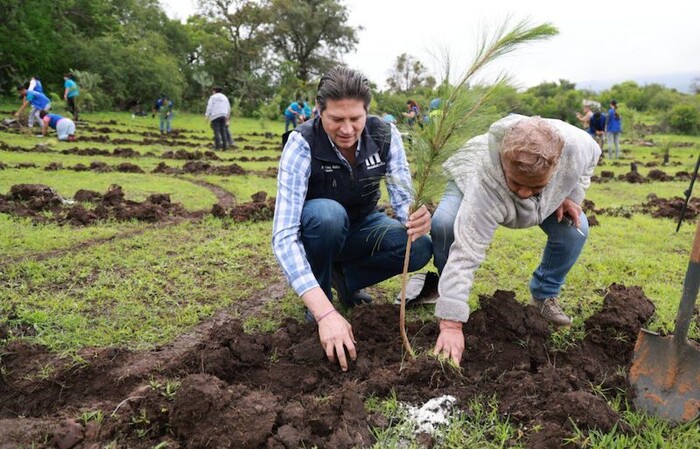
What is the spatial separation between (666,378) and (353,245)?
1.75 m

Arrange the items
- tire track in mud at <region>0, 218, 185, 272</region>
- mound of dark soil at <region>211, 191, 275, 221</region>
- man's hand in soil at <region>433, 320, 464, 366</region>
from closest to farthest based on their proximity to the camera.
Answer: man's hand in soil at <region>433, 320, 464, 366</region> → tire track in mud at <region>0, 218, 185, 272</region> → mound of dark soil at <region>211, 191, 275, 221</region>

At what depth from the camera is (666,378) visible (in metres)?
2.20

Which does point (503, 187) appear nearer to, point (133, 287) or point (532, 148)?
point (532, 148)

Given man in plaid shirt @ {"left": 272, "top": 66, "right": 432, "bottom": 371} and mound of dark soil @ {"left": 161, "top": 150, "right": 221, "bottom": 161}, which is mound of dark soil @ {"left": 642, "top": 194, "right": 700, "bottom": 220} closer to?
man in plaid shirt @ {"left": 272, "top": 66, "right": 432, "bottom": 371}

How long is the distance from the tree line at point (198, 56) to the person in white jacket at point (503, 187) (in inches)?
670

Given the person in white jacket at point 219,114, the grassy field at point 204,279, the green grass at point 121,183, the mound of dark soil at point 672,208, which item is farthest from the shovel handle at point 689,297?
the person in white jacket at point 219,114

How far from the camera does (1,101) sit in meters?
22.6

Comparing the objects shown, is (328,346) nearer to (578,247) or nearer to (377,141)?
(377,141)

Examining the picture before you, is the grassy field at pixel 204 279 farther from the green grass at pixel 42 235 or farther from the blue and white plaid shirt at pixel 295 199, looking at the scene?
the blue and white plaid shirt at pixel 295 199

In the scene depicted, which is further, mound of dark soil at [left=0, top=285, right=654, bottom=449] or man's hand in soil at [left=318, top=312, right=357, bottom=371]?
man's hand in soil at [left=318, top=312, right=357, bottom=371]

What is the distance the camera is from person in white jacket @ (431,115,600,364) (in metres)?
2.11

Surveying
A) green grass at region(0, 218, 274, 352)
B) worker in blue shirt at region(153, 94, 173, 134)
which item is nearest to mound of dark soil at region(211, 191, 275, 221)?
green grass at region(0, 218, 274, 352)

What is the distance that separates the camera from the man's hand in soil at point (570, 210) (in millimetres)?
2908

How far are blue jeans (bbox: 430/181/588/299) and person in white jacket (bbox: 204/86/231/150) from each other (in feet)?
36.5
